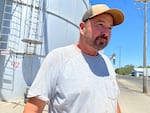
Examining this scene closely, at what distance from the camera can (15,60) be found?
13258 millimetres

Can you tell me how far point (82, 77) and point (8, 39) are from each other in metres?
11.0

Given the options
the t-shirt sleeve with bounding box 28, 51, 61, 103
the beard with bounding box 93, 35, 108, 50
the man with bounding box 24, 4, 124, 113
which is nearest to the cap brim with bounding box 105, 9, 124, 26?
the man with bounding box 24, 4, 124, 113

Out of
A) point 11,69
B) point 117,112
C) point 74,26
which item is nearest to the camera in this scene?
point 117,112

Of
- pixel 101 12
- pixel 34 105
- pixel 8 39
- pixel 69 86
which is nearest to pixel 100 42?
pixel 101 12

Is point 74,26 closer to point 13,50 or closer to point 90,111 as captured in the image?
point 13,50

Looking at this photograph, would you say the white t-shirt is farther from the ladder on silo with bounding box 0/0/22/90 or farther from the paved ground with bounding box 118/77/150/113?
the ladder on silo with bounding box 0/0/22/90

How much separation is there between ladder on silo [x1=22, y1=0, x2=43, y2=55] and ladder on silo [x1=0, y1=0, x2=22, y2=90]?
419 millimetres

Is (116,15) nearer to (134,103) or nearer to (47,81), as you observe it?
(47,81)

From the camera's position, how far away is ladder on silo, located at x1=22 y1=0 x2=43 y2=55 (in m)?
13.5

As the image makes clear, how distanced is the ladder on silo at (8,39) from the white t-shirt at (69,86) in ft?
34.6

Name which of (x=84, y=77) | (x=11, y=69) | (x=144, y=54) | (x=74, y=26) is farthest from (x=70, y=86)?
(x=144, y=54)

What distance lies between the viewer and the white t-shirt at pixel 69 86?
2396 millimetres

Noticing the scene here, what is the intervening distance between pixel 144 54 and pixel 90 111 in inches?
929

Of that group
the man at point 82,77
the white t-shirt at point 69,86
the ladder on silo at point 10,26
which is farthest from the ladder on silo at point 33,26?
the white t-shirt at point 69,86
